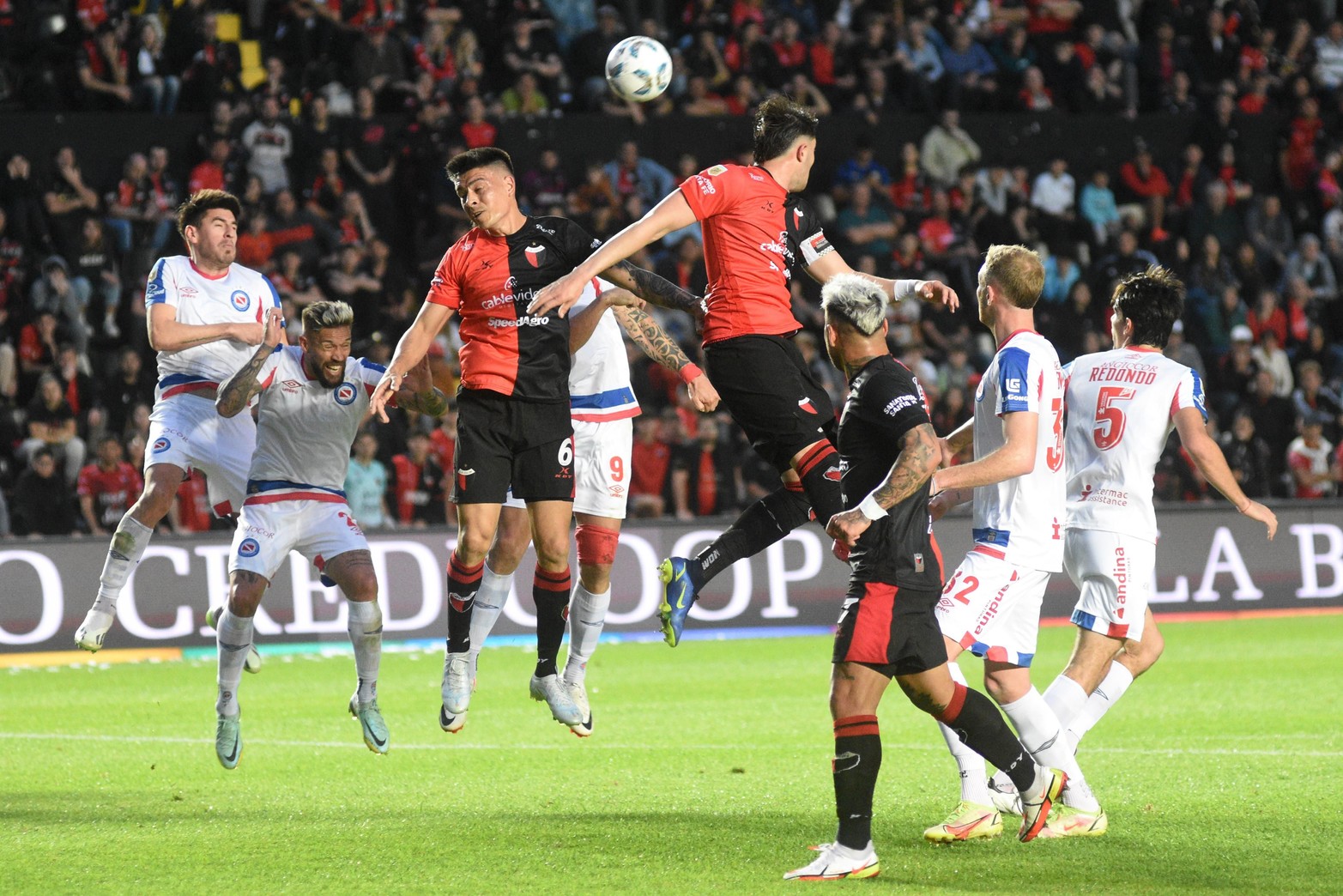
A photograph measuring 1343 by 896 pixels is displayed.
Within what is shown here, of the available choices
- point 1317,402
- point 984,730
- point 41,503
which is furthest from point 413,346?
point 1317,402

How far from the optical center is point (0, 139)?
18.0 metres

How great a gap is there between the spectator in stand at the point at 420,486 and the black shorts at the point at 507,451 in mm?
8342

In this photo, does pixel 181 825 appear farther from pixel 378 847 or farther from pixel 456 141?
pixel 456 141

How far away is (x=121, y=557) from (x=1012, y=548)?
554cm

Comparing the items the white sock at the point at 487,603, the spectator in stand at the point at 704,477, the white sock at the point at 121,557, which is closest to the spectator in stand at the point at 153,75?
the spectator in stand at the point at 704,477

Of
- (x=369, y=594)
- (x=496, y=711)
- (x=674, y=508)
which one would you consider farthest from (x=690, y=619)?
(x=369, y=594)

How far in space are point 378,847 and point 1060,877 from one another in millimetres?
2709

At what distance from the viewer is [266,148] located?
1823cm

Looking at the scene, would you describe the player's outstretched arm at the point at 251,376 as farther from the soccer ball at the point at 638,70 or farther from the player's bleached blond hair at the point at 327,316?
the soccer ball at the point at 638,70

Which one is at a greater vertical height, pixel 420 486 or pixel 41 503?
pixel 420 486

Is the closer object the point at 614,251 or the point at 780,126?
the point at 614,251

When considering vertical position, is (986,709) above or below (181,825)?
above

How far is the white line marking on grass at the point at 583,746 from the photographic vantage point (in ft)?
30.5

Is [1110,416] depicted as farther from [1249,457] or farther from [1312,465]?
[1312,465]
